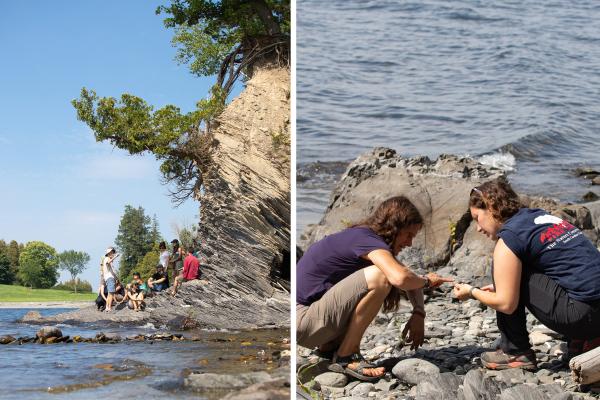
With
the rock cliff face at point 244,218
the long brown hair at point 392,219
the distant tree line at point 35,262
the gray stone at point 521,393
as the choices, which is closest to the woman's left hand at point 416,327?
the long brown hair at point 392,219

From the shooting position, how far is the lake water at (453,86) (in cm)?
566

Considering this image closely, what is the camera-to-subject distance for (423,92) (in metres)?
7.29

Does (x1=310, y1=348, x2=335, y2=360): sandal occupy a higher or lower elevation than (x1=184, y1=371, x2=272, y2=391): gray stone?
higher

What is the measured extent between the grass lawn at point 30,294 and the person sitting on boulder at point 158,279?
44 cm

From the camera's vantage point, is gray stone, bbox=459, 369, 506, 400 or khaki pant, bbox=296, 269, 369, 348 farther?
khaki pant, bbox=296, 269, 369, 348

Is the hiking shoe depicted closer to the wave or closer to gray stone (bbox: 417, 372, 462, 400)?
gray stone (bbox: 417, 372, 462, 400)

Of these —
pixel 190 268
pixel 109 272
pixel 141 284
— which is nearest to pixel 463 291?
pixel 190 268

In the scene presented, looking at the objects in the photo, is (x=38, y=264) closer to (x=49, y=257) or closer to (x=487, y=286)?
(x=49, y=257)

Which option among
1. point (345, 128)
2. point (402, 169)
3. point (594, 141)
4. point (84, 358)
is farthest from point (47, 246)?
point (594, 141)

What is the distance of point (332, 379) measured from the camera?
2348 millimetres

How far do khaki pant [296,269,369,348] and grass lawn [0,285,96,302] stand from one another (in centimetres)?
190

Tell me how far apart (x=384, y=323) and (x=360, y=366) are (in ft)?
2.39

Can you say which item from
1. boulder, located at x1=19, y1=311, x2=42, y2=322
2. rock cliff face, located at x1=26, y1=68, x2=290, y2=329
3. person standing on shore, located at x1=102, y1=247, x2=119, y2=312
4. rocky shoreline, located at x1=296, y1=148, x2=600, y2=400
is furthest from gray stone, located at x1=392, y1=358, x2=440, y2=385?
boulder, located at x1=19, y1=311, x2=42, y2=322

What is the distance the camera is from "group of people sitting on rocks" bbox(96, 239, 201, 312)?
159 inches
